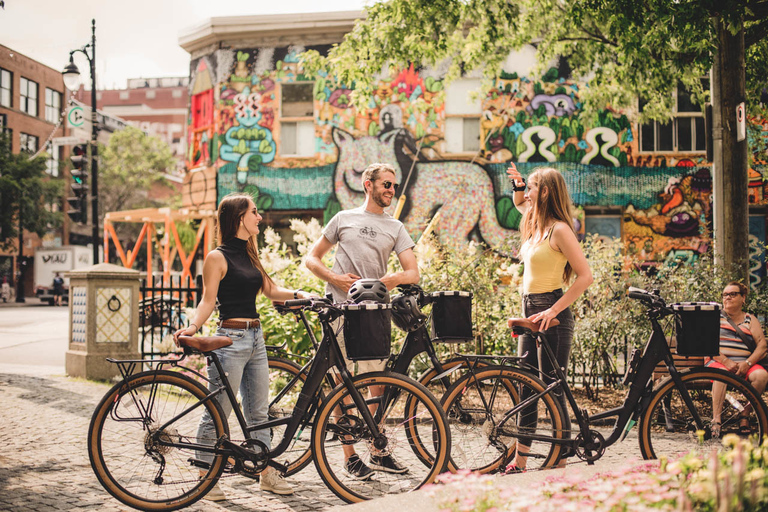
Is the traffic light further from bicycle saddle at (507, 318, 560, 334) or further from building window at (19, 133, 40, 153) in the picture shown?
building window at (19, 133, 40, 153)

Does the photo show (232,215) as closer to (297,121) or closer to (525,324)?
(525,324)

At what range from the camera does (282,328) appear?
794 cm

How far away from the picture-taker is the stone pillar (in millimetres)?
9594

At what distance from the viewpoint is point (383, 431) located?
424 cm

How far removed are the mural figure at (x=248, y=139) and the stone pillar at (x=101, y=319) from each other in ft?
26.6

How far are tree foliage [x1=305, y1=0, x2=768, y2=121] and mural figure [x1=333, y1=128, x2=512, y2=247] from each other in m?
5.76

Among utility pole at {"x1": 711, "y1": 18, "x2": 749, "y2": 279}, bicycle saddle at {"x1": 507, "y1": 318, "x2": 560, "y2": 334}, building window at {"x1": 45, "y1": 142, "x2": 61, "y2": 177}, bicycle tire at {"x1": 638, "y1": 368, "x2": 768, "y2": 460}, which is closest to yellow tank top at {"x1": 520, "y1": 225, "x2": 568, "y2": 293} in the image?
bicycle saddle at {"x1": 507, "y1": 318, "x2": 560, "y2": 334}

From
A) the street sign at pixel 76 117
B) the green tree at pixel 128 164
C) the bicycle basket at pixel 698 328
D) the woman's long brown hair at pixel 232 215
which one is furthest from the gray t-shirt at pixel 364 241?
the green tree at pixel 128 164

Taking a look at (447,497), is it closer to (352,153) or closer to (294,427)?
(294,427)

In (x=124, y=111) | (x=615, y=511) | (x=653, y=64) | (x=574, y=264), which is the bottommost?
(x=615, y=511)

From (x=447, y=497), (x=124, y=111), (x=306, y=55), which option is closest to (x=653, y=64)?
(x=306, y=55)

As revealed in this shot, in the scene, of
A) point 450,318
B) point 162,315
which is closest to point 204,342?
point 450,318

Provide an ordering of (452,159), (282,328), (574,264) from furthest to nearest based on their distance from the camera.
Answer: (452,159) < (282,328) < (574,264)

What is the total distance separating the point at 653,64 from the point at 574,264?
18.5 feet
